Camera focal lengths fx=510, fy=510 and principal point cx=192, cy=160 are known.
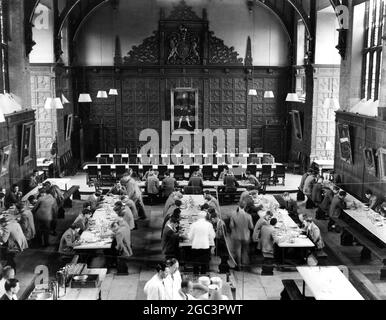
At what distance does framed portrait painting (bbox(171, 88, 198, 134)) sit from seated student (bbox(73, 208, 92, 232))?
425 inches

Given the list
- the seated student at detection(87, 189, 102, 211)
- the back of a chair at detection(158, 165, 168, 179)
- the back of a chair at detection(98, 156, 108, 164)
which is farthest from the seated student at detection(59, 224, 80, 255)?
the back of a chair at detection(98, 156, 108, 164)

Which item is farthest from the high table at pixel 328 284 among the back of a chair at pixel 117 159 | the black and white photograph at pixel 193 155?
the back of a chair at pixel 117 159

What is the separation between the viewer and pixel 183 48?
21.7 meters

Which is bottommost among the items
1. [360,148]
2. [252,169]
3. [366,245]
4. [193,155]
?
[366,245]

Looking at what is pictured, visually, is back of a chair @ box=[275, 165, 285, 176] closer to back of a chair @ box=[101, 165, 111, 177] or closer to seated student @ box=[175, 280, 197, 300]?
back of a chair @ box=[101, 165, 111, 177]

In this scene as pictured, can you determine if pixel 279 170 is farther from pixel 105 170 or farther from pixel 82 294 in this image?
pixel 82 294

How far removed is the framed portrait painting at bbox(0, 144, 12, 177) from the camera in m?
12.8

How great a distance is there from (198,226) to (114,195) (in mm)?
4590

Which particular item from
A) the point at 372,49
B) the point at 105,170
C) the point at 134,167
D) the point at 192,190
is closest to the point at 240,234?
the point at 192,190

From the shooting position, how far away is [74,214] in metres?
15.2

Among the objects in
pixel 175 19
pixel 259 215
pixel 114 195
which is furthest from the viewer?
pixel 175 19

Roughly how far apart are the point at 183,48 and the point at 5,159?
1074cm
